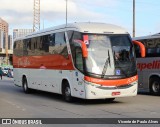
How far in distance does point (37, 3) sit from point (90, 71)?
73.9 metres

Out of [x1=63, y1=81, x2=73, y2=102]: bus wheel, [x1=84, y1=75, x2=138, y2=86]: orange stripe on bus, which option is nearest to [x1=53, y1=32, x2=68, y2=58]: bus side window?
[x1=63, y1=81, x2=73, y2=102]: bus wheel

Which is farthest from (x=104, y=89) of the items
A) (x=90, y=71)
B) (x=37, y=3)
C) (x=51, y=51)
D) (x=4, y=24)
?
(x=4, y=24)

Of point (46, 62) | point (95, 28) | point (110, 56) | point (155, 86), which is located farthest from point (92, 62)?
point (155, 86)

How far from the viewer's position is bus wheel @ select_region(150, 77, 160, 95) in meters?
20.8

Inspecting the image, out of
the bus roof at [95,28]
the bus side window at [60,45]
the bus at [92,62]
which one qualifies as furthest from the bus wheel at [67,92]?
the bus roof at [95,28]

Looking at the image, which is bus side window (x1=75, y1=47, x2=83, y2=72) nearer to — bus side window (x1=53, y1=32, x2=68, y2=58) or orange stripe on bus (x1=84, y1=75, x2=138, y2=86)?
orange stripe on bus (x1=84, y1=75, x2=138, y2=86)

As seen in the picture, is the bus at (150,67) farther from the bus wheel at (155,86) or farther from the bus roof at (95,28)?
the bus roof at (95,28)

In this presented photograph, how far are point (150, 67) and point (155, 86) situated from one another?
1.07m

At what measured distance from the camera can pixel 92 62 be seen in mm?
15297

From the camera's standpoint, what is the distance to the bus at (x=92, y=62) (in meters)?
15.3

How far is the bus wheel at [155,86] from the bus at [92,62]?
4663 millimetres

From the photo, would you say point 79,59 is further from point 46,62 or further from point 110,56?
point 46,62

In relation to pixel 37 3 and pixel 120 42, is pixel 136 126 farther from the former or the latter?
pixel 37 3

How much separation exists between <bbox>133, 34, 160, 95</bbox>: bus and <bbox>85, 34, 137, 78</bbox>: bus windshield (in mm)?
4719
